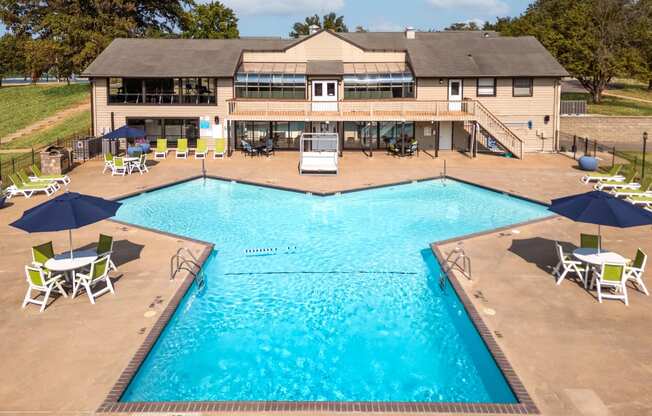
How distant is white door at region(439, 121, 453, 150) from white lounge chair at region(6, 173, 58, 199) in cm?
2258

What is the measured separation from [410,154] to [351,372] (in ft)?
81.1

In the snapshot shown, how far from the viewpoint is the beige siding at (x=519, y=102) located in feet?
113

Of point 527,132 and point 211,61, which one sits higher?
point 211,61

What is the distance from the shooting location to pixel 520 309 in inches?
451

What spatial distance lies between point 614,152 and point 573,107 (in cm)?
1861

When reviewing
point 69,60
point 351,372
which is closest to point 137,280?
point 351,372

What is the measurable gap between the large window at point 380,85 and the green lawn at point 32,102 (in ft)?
97.8

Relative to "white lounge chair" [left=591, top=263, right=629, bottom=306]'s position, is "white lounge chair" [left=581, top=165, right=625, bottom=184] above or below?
above

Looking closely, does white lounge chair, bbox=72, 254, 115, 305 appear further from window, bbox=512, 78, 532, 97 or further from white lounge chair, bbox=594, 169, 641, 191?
window, bbox=512, 78, 532, 97

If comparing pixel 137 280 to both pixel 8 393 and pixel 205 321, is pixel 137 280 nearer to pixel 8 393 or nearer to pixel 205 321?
pixel 205 321

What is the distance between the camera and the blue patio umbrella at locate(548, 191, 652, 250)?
476 inches

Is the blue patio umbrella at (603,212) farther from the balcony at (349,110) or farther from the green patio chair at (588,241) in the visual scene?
the balcony at (349,110)

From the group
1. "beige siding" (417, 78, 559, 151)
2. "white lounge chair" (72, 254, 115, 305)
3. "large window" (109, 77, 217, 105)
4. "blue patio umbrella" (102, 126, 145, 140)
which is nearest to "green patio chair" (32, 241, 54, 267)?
"white lounge chair" (72, 254, 115, 305)

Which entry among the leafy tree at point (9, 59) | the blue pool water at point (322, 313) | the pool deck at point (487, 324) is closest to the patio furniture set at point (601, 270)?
the pool deck at point (487, 324)
